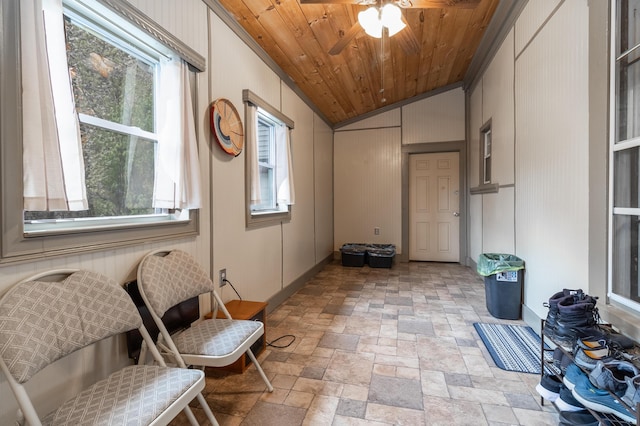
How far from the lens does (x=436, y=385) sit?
1.82m

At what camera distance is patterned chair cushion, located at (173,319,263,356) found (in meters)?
1.41

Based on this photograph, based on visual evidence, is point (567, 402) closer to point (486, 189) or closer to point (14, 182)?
point (14, 182)

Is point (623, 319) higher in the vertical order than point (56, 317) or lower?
lower

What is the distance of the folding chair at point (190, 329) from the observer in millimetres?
1394

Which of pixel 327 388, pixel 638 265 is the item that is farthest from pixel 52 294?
pixel 638 265

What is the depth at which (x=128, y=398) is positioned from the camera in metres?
1.02

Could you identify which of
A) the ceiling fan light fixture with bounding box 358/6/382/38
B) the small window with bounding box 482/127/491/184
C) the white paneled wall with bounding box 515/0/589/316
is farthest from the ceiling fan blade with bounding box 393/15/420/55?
the small window with bounding box 482/127/491/184

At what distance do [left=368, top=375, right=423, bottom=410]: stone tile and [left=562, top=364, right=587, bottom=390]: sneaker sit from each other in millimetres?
719

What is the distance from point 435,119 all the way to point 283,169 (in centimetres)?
333

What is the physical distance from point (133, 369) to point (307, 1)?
235cm

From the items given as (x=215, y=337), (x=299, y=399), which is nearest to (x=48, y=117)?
(x=215, y=337)

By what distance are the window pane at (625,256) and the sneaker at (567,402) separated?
57cm

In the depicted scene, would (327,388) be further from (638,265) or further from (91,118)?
(91,118)

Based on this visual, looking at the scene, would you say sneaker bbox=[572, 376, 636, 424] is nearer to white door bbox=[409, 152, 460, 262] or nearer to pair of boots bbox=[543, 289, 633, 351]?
pair of boots bbox=[543, 289, 633, 351]
